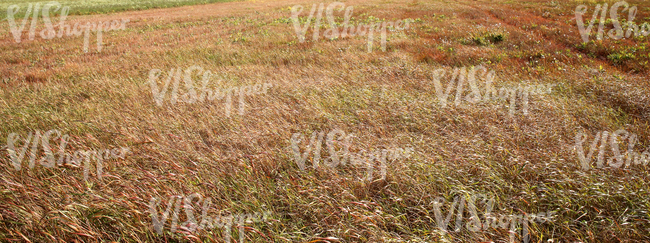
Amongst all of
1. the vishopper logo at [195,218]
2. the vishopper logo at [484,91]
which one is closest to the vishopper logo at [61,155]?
the vishopper logo at [195,218]

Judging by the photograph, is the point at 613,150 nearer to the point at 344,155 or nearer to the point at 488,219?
the point at 488,219

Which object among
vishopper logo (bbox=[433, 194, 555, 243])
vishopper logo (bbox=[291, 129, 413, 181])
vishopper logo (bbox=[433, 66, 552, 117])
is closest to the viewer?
vishopper logo (bbox=[433, 194, 555, 243])

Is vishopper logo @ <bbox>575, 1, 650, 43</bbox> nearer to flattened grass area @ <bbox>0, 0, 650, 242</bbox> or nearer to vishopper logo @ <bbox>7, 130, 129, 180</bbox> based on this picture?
flattened grass area @ <bbox>0, 0, 650, 242</bbox>

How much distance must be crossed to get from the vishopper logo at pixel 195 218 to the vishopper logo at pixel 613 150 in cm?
297

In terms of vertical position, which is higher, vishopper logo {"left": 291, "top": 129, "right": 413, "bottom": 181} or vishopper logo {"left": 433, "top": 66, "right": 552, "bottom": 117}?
vishopper logo {"left": 433, "top": 66, "right": 552, "bottom": 117}

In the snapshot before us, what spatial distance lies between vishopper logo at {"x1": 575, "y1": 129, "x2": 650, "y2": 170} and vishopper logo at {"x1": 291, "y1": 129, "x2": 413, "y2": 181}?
1.59 m

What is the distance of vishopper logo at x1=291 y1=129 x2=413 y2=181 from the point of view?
118 inches

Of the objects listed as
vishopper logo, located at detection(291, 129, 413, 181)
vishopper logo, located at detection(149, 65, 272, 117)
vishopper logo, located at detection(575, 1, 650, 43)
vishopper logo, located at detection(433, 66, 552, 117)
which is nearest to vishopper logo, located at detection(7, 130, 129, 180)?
vishopper logo, located at detection(149, 65, 272, 117)

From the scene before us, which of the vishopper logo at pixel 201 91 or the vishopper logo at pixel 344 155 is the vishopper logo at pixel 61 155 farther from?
the vishopper logo at pixel 344 155

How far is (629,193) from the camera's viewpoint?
7.37ft

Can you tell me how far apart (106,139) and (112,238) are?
1.97 meters

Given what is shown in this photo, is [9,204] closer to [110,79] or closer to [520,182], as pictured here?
[520,182]

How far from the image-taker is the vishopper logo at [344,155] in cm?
301

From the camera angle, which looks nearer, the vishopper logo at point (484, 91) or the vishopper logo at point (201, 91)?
the vishopper logo at point (484, 91)
